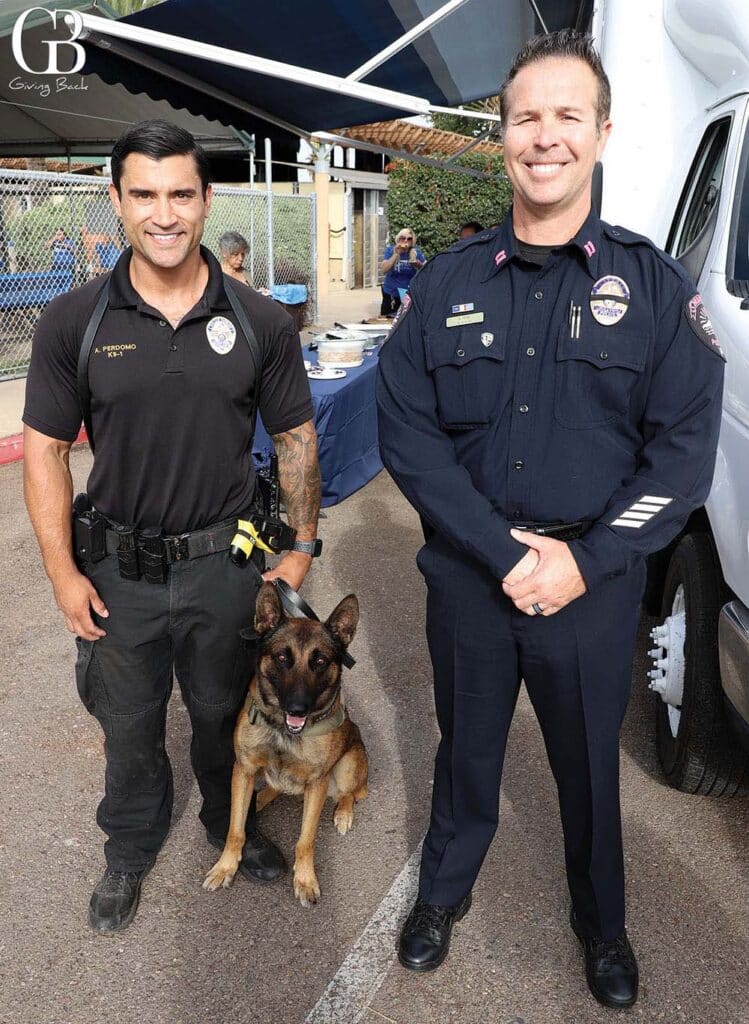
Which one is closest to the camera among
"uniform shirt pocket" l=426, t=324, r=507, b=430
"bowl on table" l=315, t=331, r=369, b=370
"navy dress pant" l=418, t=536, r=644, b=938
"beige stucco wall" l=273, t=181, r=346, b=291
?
"uniform shirt pocket" l=426, t=324, r=507, b=430

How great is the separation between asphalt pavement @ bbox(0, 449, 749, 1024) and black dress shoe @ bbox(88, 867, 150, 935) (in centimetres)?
3

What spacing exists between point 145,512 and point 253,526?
303 millimetres

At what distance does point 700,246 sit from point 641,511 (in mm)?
1915

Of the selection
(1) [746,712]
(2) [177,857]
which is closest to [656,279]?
(1) [746,712]

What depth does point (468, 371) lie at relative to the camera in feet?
6.38

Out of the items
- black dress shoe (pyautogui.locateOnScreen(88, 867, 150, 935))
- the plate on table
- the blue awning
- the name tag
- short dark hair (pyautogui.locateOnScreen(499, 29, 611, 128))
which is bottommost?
black dress shoe (pyautogui.locateOnScreen(88, 867, 150, 935))

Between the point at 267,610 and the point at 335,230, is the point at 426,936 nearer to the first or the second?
the point at 267,610

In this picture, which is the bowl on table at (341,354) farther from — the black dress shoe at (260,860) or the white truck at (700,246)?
the black dress shoe at (260,860)

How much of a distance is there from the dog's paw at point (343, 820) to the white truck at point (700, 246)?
1.16 meters

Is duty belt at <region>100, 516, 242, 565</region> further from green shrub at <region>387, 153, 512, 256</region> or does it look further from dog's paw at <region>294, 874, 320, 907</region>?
green shrub at <region>387, 153, 512, 256</region>

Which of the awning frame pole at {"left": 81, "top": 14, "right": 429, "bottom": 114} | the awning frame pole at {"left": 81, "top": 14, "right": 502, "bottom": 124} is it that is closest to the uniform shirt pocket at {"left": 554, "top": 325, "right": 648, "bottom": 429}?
the awning frame pole at {"left": 81, "top": 14, "right": 502, "bottom": 124}

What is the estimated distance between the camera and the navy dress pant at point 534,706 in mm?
2023

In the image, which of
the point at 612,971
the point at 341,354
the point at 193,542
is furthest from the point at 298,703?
the point at 341,354

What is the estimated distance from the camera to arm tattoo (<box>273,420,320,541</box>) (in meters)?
2.47
